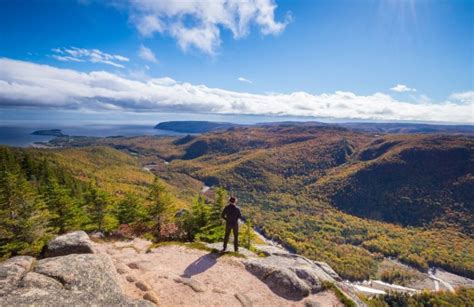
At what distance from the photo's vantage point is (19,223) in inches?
778

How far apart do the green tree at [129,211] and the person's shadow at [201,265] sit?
14.2 m

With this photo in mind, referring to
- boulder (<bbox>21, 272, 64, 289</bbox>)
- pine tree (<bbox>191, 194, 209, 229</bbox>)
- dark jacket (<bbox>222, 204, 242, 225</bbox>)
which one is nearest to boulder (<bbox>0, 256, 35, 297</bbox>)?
boulder (<bbox>21, 272, 64, 289</bbox>)

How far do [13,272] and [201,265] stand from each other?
9.11 meters

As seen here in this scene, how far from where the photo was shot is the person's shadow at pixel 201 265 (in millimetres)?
14500

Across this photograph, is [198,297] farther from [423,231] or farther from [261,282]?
[423,231]

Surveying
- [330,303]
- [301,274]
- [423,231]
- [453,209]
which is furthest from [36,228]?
[453,209]

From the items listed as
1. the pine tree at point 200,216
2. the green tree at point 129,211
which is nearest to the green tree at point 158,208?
the green tree at point 129,211

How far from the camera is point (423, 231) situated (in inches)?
6703

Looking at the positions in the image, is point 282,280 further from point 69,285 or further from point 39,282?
point 39,282

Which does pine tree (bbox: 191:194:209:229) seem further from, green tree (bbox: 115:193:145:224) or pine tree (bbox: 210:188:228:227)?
green tree (bbox: 115:193:145:224)

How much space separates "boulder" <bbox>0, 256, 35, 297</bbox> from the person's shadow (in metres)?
7.42

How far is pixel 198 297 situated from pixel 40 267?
759 centimetres

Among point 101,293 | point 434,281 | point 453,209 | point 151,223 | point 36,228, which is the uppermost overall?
point 101,293

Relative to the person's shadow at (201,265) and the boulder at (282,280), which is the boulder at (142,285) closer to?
the person's shadow at (201,265)
